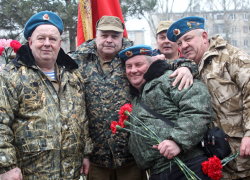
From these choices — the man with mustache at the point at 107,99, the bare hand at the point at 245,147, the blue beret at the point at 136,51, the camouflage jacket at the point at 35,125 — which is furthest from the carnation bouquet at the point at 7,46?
the bare hand at the point at 245,147

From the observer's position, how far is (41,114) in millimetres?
2197

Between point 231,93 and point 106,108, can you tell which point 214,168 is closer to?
point 231,93

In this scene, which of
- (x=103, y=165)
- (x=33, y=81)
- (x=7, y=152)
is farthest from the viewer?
(x=103, y=165)

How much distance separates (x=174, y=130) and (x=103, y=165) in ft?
4.26

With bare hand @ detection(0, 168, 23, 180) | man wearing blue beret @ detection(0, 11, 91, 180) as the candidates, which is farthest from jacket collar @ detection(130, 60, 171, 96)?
bare hand @ detection(0, 168, 23, 180)

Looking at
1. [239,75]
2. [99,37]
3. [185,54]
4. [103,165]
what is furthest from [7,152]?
[239,75]

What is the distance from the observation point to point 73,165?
93.2 inches

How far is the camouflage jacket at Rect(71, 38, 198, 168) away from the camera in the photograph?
9.38ft

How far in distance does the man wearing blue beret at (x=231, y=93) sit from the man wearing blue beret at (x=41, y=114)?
1467mm

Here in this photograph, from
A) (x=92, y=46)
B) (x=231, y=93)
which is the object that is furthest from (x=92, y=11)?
(x=231, y=93)

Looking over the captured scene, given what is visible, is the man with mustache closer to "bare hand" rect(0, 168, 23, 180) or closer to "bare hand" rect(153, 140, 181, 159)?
"bare hand" rect(153, 140, 181, 159)

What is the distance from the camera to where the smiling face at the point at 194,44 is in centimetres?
258

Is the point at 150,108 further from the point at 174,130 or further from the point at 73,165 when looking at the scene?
the point at 73,165

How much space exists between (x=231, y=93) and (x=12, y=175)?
2.20 meters
